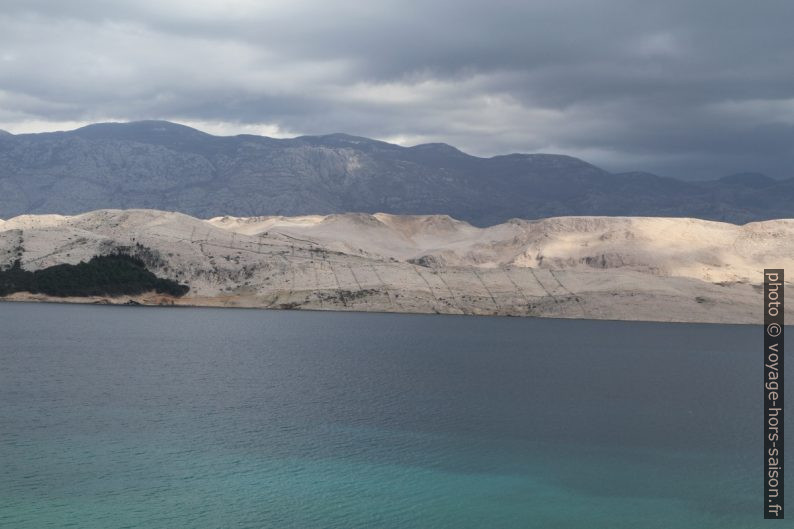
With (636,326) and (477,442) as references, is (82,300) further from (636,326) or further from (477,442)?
(477,442)

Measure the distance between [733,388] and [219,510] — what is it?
6476cm

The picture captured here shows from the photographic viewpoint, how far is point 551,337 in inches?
5566

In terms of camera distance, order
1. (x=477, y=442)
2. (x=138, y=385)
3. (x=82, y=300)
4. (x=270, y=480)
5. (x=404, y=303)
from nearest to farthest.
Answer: (x=270, y=480) < (x=477, y=442) < (x=138, y=385) < (x=82, y=300) < (x=404, y=303)

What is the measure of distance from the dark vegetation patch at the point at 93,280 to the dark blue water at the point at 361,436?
6859 centimetres

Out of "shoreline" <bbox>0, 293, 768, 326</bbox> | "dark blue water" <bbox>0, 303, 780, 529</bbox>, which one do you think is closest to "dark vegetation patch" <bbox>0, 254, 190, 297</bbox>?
"shoreline" <bbox>0, 293, 768, 326</bbox>

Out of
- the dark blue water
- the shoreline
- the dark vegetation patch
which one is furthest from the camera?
the dark vegetation patch

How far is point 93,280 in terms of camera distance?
580ft

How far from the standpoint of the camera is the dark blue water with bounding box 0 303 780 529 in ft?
130

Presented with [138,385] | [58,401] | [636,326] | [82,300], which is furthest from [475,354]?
[82,300]

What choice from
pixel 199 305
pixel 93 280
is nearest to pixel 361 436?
pixel 199 305

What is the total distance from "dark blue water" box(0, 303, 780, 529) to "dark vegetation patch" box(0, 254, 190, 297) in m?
68.6

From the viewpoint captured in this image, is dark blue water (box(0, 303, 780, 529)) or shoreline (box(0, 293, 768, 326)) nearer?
dark blue water (box(0, 303, 780, 529))

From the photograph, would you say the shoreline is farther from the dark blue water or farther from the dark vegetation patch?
the dark blue water

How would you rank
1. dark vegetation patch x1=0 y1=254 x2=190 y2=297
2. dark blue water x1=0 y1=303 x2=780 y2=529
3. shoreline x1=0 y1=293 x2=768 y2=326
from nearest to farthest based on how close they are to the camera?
dark blue water x1=0 y1=303 x2=780 y2=529 → shoreline x1=0 y1=293 x2=768 y2=326 → dark vegetation patch x1=0 y1=254 x2=190 y2=297
